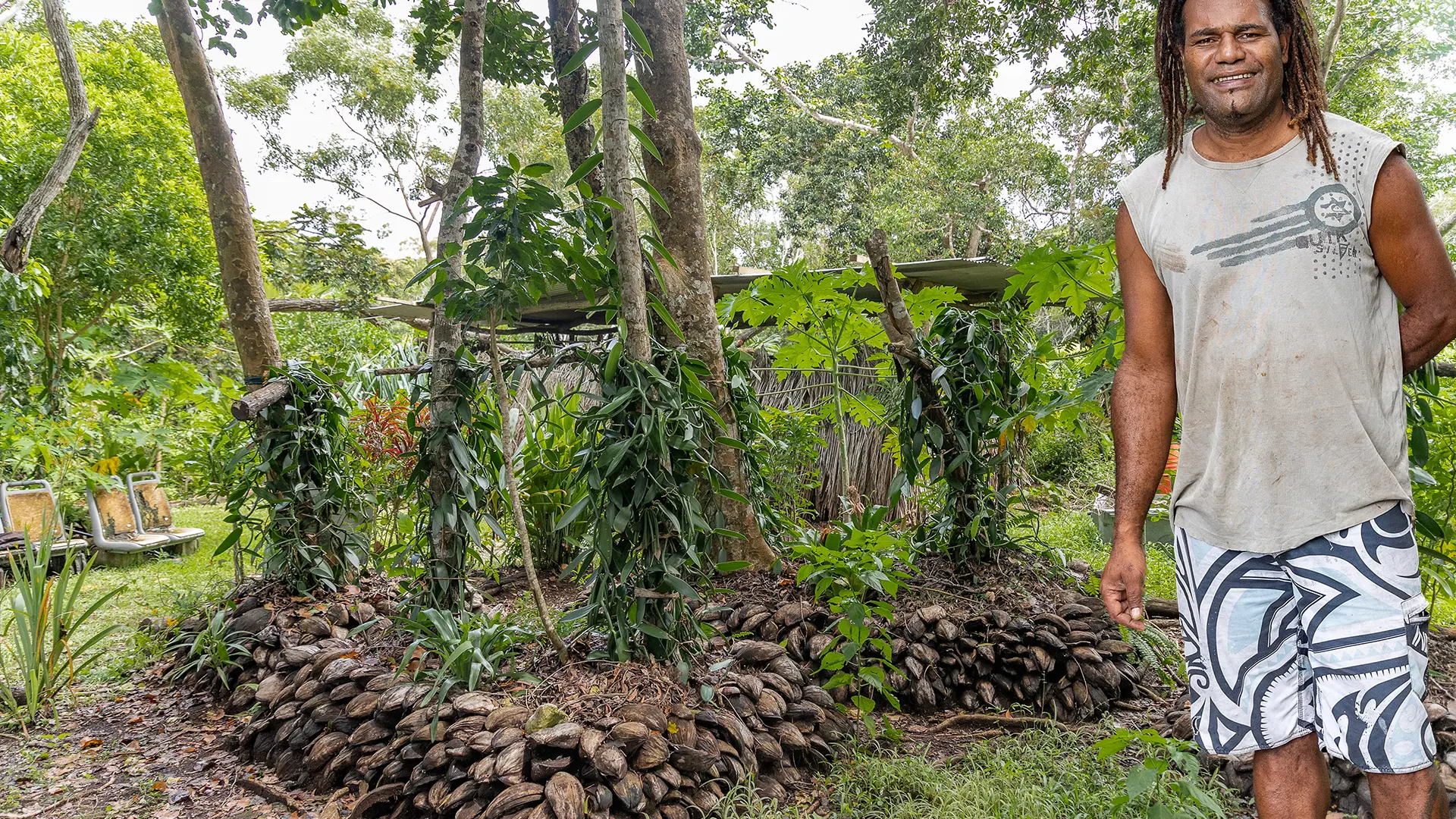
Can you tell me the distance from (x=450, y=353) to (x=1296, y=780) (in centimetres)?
250

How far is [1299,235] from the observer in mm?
1244

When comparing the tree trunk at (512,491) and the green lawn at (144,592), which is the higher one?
the tree trunk at (512,491)

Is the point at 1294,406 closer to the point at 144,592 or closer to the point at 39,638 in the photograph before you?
the point at 39,638

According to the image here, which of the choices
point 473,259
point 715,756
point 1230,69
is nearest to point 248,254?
point 473,259

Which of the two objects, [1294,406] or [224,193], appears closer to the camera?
[1294,406]

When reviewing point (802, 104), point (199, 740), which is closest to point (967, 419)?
point (199, 740)

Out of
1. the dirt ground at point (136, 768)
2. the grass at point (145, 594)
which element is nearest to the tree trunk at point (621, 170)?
the dirt ground at point (136, 768)

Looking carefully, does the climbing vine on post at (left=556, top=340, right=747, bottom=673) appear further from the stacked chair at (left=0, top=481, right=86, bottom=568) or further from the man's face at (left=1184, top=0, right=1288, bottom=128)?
the stacked chair at (left=0, top=481, right=86, bottom=568)

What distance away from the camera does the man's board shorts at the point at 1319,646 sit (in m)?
1.19

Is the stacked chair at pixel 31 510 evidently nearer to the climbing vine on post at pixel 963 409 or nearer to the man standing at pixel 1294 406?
the climbing vine on post at pixel 963 409

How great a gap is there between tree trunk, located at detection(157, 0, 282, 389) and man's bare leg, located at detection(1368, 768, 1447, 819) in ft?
13.9

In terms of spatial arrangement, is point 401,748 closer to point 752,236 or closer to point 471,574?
point 471,574

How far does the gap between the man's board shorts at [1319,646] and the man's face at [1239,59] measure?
2.15 ft

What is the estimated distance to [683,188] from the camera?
3.54 meters
